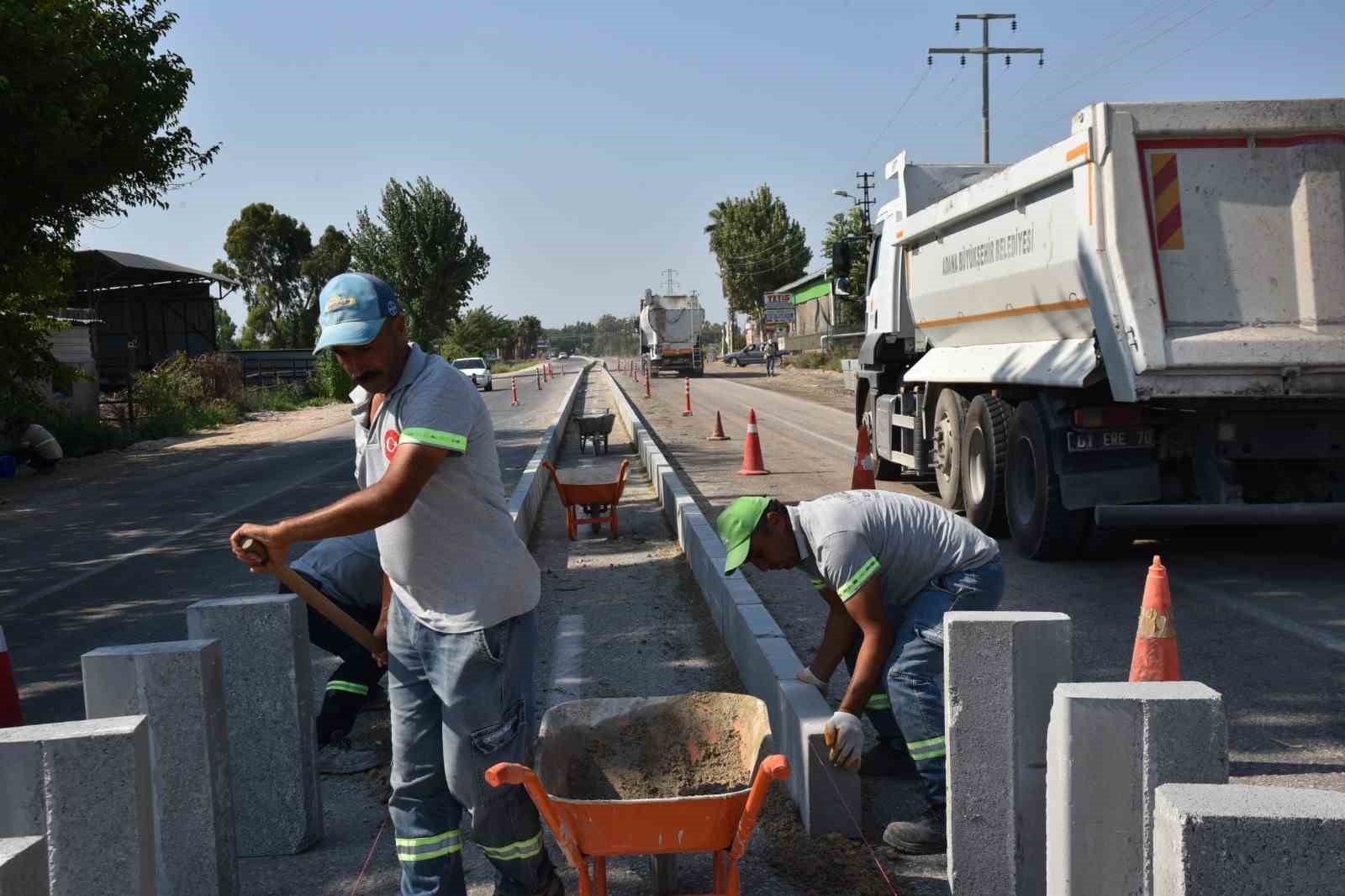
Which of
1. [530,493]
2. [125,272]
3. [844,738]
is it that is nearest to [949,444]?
[530,493]

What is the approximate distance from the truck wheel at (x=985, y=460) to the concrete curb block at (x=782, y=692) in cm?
251

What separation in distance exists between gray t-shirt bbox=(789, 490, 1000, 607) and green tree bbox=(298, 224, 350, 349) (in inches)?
2948

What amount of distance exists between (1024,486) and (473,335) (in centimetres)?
8301

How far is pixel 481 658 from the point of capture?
11.1ft

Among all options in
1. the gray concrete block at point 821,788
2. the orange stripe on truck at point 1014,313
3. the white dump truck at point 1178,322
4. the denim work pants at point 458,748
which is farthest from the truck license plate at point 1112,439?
the denim work pants at point 458,748

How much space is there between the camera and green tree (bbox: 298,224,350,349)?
76.0 m

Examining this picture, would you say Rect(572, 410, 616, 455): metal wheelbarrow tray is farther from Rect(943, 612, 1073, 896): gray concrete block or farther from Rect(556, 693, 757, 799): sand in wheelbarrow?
Rect(943, 612, 1073, 896): gray concrete block

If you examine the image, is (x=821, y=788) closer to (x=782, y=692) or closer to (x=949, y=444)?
(x=782, y=692)

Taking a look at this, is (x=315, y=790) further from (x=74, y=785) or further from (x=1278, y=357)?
(x=1278, y=357)

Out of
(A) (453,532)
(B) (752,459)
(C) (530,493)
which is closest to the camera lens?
(A) (453,532)

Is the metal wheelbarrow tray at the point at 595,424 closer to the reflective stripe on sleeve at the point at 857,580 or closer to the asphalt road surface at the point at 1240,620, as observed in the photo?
the asphalt road surface at the point at 1240,620

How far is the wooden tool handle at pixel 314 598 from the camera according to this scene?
3.27 meters

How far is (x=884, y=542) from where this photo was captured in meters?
4.32

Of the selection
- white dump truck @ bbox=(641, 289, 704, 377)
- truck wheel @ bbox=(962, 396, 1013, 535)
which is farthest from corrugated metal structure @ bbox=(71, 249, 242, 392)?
truck wheel @ bbox=(962, 396, 1013, 535)
